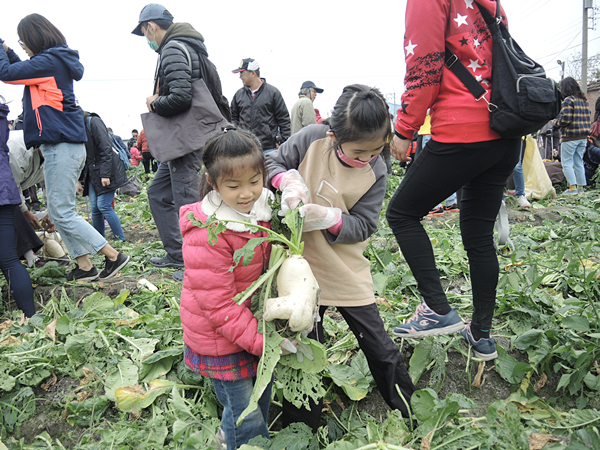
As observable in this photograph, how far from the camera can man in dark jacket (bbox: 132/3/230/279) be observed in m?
3.02

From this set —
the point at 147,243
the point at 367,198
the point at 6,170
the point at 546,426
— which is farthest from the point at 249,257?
the point at 147,243

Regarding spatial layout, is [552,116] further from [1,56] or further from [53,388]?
[1,56]

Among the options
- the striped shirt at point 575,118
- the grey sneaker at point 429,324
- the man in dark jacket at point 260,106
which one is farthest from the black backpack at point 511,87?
the striped shirt at point 575,118

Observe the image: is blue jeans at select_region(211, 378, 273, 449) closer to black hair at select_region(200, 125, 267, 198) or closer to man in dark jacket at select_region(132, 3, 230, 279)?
black hair at select_region(200, 125, 267, 198)

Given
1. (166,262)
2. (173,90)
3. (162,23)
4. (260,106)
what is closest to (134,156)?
(260,106)

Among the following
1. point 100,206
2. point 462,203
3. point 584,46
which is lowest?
point 100,206

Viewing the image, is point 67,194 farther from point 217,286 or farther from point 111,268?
point 217,286

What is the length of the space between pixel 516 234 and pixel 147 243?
4.28 meters

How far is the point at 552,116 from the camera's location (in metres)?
1.63

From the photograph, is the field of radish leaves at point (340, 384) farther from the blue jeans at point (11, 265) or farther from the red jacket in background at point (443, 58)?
the red jacket in background at point (443, 58)

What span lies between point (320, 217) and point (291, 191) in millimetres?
150

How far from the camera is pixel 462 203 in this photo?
1.93 m

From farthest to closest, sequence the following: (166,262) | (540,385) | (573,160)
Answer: (573,160), (166,262), (540,385)

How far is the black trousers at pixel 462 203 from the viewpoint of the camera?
1.69 metres
